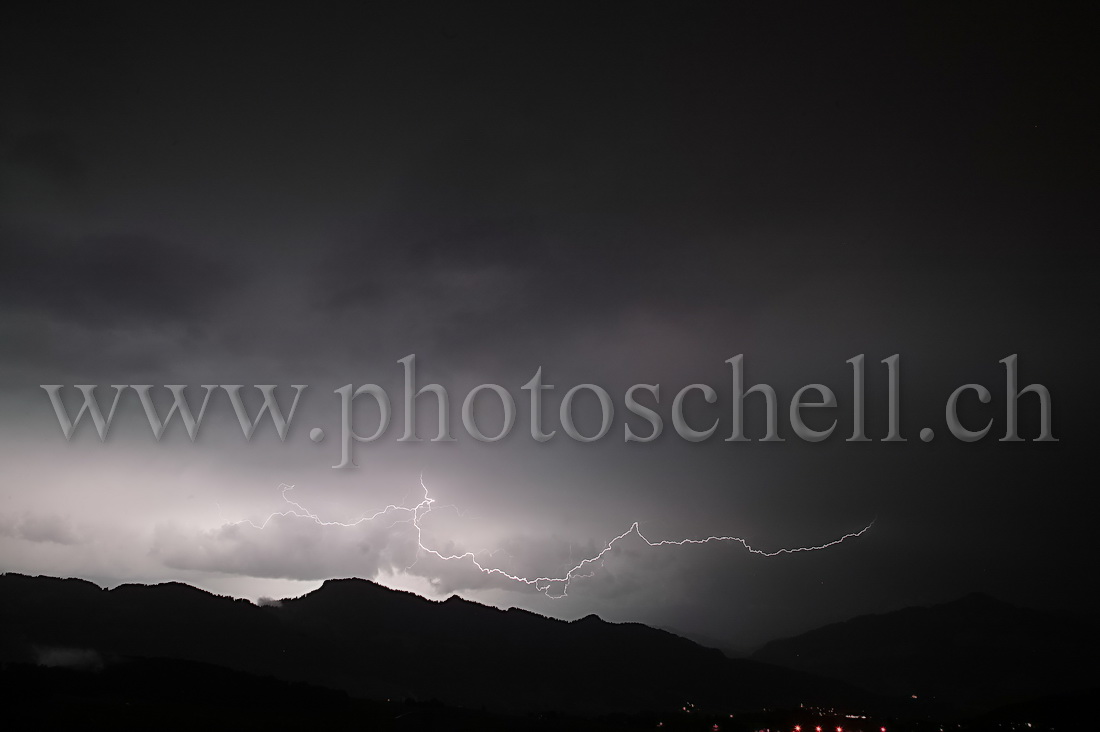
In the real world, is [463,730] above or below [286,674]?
above

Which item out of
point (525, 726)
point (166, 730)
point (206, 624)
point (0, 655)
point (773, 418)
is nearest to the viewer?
point (773, 418)

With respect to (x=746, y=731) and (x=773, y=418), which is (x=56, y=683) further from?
(x=773, y=418)

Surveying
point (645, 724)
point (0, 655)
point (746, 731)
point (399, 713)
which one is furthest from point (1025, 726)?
point (0, 655)

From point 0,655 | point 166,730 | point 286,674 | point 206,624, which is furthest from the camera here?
point 206,624

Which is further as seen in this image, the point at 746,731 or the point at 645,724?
the point at 645,724

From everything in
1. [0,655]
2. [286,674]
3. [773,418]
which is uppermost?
[773,418]

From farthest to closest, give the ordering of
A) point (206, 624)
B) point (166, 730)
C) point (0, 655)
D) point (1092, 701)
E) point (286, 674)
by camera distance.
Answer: point (206, 624) < point (286, 674) < point (0, 655) < point (1092, 701) < point (166, 730)

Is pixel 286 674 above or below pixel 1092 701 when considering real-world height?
below

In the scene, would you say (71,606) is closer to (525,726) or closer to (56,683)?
(56,683)

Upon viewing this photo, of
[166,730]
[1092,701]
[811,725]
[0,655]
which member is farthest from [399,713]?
[0,655]
